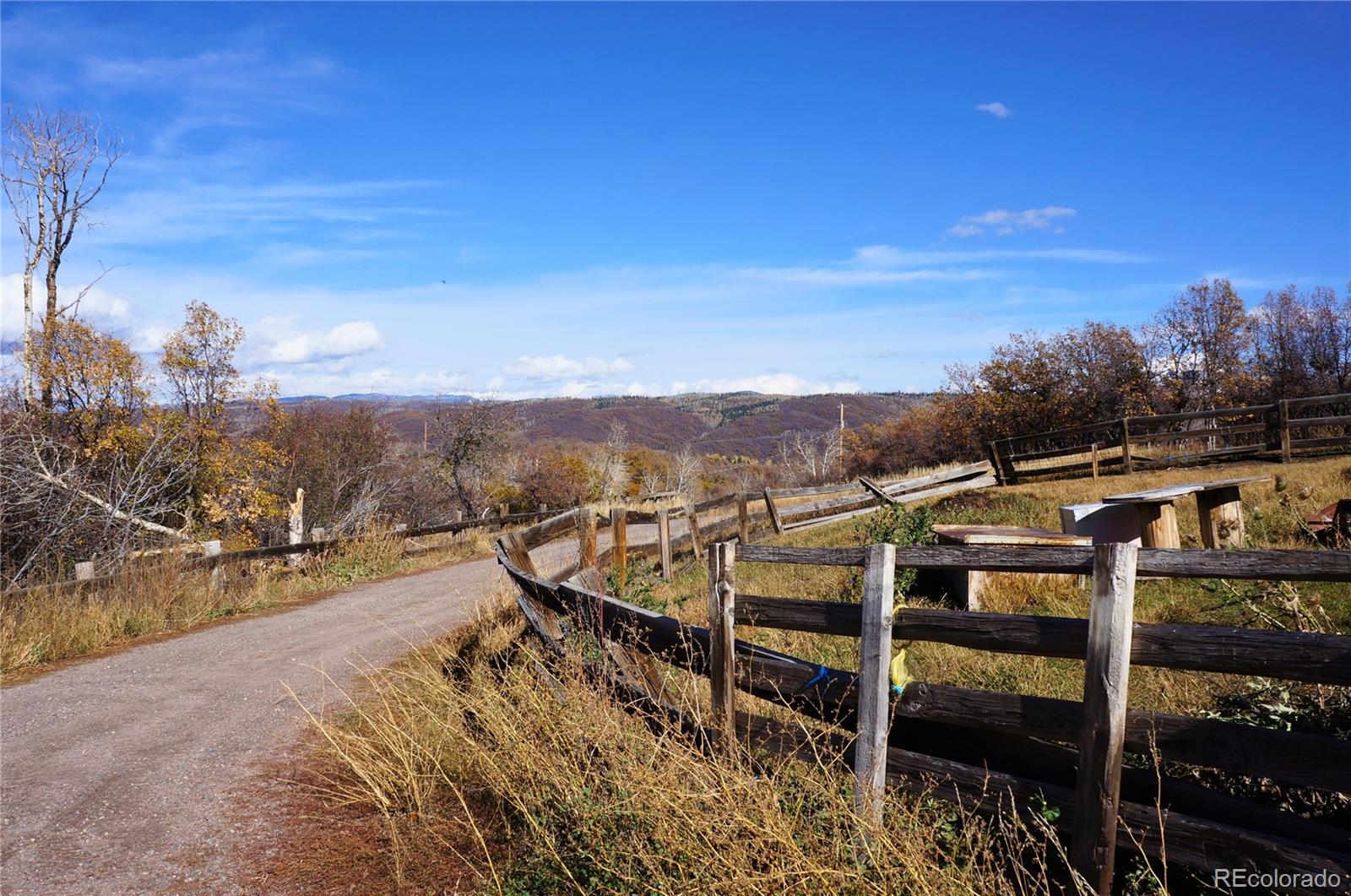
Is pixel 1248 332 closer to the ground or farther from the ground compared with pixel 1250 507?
farther from the ground

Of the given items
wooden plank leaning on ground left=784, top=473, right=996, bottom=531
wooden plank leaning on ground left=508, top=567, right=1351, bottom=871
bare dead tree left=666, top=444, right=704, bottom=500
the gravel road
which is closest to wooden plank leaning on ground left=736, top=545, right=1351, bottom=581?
wooden plank leaning on ground left=508, top=567, right=1351, bottom=871

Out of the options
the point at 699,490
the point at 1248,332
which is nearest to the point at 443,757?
the point at 699,490

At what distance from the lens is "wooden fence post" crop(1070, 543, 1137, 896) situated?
3.30 m

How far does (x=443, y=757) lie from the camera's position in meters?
5.61

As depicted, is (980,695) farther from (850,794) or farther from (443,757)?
(443,757)

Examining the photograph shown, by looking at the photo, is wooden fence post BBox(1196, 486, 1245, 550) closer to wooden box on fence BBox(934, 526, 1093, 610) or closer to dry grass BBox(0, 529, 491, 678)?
wooden box on fence BBox(934, 526, 1093, 610)

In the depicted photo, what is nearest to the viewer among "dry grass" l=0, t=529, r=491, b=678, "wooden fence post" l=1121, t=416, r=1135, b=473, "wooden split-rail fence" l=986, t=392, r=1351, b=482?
"dry grass" l=0, t=529, r=491, b=678

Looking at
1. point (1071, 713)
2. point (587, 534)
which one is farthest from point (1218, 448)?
point (1071, 713)

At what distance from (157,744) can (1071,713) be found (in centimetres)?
636

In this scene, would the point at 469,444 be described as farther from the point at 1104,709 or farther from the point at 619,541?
the point at 1104,709

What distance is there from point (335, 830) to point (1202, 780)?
4.67 m

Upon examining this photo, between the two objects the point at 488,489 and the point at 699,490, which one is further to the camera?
the point at 699,490

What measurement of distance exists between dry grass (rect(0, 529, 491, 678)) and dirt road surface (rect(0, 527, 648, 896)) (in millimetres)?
526

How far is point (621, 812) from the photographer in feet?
12.6
